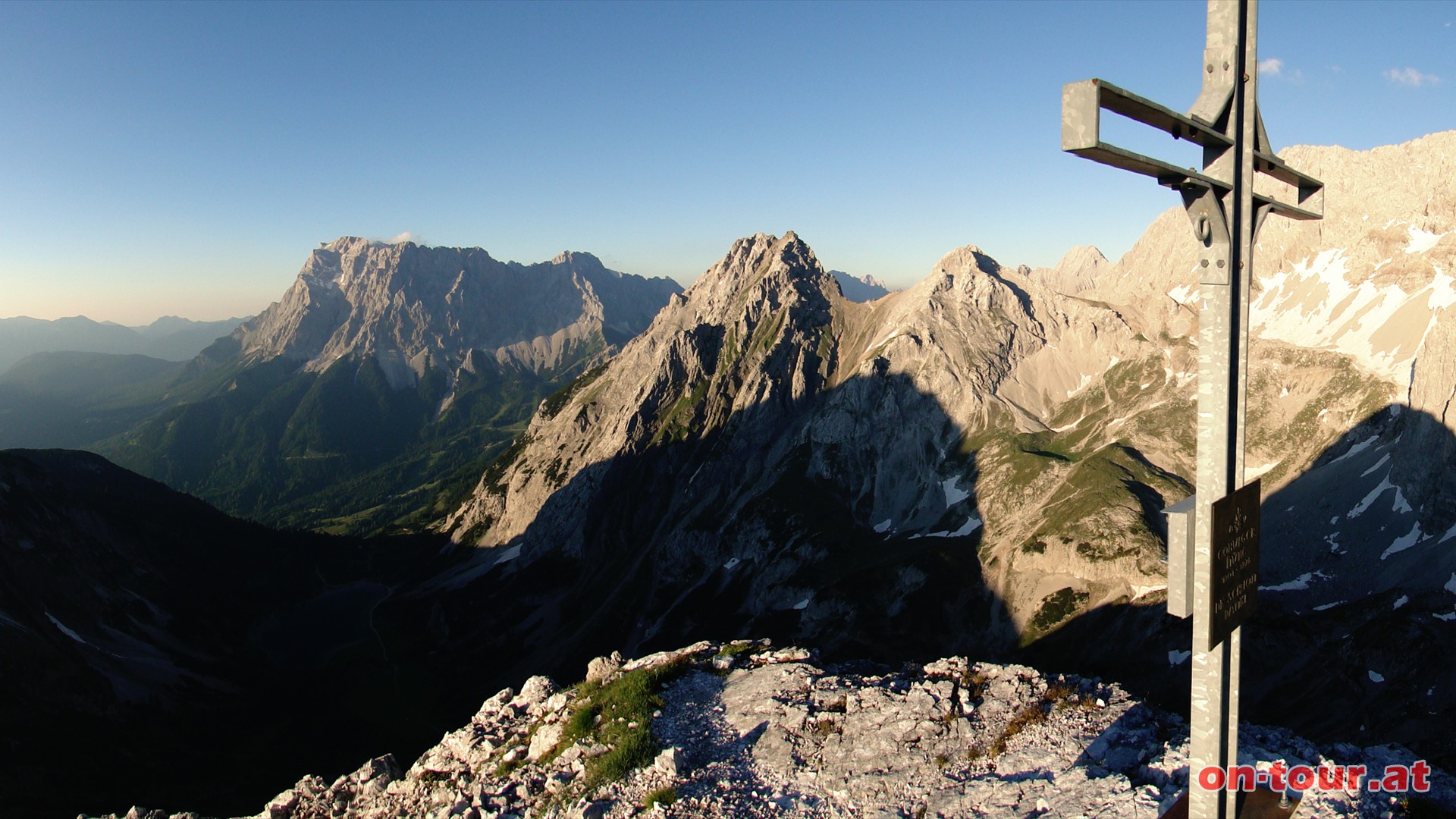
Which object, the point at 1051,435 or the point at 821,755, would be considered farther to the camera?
the point at 1051,435

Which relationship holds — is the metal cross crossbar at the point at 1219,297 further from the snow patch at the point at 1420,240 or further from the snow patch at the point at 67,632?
the snow patch at the point at 1420,240

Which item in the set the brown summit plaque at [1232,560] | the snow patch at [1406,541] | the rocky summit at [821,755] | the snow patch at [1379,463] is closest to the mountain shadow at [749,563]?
the snow patch at [1406,541]

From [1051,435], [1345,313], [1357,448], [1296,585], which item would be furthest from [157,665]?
[1345,313]

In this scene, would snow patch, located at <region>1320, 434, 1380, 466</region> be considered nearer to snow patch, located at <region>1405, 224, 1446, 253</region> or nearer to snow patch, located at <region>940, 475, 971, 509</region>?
snow patch, located at <region>940, 475, 971, 509</region>

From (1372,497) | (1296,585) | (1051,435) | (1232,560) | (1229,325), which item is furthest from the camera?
(1051,435)

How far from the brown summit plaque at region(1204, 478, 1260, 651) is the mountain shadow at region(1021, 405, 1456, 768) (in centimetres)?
4776

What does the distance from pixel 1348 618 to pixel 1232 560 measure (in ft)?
299

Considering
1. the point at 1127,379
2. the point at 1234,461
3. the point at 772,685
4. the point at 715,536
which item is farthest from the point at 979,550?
the point at 1234,461

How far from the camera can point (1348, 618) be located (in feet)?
250

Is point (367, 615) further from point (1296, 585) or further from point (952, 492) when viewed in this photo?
point (1296, 585)

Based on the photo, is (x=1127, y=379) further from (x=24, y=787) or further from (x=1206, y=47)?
(x=24, y=787)

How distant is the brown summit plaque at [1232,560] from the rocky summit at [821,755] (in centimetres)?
641

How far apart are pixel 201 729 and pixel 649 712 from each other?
386ft

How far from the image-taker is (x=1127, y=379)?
165 m
